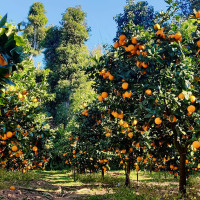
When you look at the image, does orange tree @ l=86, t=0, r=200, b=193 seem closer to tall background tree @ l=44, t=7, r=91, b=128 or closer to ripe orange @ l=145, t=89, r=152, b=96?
ripe orange @ l=145, t=89, r=152, b=96

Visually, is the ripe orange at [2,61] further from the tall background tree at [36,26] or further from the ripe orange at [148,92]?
the tall background tree at [36,26]

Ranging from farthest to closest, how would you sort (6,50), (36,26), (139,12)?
(36,26)
(139,12)
(6,50)

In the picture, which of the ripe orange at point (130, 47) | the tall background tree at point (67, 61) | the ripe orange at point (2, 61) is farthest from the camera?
the tall background tree at point (67, 61)

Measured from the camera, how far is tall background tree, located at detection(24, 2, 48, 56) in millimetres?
29062

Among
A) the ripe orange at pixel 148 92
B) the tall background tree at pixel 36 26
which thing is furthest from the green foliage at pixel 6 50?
the tall background tree at pixel 36 26

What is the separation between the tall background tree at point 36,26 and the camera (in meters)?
29.1

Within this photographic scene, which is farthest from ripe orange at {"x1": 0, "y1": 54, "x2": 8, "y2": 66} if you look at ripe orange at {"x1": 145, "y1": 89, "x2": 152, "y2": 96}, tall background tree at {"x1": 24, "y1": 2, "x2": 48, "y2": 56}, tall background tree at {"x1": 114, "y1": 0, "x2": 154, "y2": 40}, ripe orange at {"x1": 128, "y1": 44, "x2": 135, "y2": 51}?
tall background tree at {"x1": 24, "y1": 2, "x2": 48, "y2": 56}

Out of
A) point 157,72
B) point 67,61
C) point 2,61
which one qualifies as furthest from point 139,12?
point 2,61

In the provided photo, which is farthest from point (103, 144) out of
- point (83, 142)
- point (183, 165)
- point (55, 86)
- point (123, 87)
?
point (55, 86)

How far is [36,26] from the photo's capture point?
29781 mm

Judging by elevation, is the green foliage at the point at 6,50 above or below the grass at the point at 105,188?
above

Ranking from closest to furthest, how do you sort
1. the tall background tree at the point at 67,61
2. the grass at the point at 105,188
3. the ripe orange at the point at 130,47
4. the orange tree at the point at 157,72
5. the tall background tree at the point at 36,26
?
1. the orange tree at the point at 157,72
2. the ripe orange at the point at 130,47
3. the grass at the point at 105,188
4. the tall background tree at the point at 67,61
5. the tall background tree at the point at 36,26

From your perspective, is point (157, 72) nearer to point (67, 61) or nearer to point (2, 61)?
point (2, 61)

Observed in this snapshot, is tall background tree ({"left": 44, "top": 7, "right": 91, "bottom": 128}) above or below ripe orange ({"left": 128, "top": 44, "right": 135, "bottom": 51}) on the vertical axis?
above
